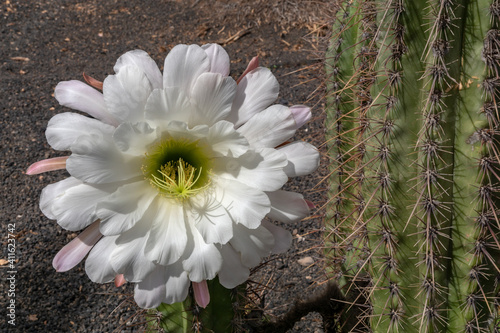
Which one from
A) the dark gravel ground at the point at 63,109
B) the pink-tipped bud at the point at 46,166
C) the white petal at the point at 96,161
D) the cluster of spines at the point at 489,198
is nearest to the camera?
the white petal at the point at 96,161

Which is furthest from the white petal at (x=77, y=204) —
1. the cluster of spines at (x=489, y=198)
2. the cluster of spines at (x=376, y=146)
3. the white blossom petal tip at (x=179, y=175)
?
the cluster of spines at (x=489, y=198)

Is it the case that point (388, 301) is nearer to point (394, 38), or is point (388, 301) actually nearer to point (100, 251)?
point (394, 38)

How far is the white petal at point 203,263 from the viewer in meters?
0.94

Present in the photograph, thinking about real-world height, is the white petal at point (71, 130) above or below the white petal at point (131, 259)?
above

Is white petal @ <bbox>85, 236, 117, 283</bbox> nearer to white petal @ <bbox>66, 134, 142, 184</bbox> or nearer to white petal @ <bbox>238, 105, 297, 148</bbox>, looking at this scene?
white petal @ <bbox>66, 134, 142, 184</bbox>

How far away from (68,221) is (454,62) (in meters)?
0.89

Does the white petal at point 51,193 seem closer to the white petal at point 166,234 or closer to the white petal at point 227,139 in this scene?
the white petal at point 166,234

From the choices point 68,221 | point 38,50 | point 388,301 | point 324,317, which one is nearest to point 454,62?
point 388,301

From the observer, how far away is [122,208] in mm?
947

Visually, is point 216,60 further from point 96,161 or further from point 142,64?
point 96,161

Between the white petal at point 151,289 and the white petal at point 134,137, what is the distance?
→ 0.23 meters

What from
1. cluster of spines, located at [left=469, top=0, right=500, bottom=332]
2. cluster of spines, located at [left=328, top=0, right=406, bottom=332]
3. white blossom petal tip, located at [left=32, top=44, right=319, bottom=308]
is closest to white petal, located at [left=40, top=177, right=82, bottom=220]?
white blossom petal tip, located at [left=32, top=44, right=319, bottom=308]

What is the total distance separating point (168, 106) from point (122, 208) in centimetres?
21

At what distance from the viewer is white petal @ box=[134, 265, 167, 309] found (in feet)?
3.19
